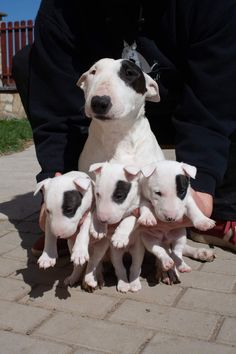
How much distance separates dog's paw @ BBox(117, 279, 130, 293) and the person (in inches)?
16.4

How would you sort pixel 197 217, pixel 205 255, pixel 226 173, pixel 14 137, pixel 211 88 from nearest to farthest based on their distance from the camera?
pixel 197 217 → pixel 211 88 → pixel 205 255 → pixel 226 173 → pixel 14 137

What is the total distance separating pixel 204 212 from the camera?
2740mm

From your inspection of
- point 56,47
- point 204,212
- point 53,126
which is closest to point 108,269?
point 204,212

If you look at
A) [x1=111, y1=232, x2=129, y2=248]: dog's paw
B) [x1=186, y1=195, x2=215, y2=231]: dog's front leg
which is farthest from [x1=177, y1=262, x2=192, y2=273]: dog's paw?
[x1=111, y1=232, x2=129, y2=248]: dog's paw

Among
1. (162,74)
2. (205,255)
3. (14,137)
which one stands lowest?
(14,137)

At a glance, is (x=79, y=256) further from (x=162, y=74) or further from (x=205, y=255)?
(x=162, y=74)

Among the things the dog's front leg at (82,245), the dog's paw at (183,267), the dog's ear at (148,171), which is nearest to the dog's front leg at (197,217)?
the dog's ear at (148,171)

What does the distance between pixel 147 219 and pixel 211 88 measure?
0.84 m

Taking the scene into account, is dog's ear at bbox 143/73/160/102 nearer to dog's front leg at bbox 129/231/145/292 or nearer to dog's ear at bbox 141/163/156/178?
dog's ear at bbox 141/163/156/178

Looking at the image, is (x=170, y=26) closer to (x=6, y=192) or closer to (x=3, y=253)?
(x=3, y=253)

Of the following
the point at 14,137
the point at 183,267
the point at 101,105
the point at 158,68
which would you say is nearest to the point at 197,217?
the point at 183,267

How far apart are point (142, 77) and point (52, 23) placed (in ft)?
2.60

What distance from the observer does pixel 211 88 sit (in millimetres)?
2898

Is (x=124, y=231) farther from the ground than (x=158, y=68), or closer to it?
closer to it
